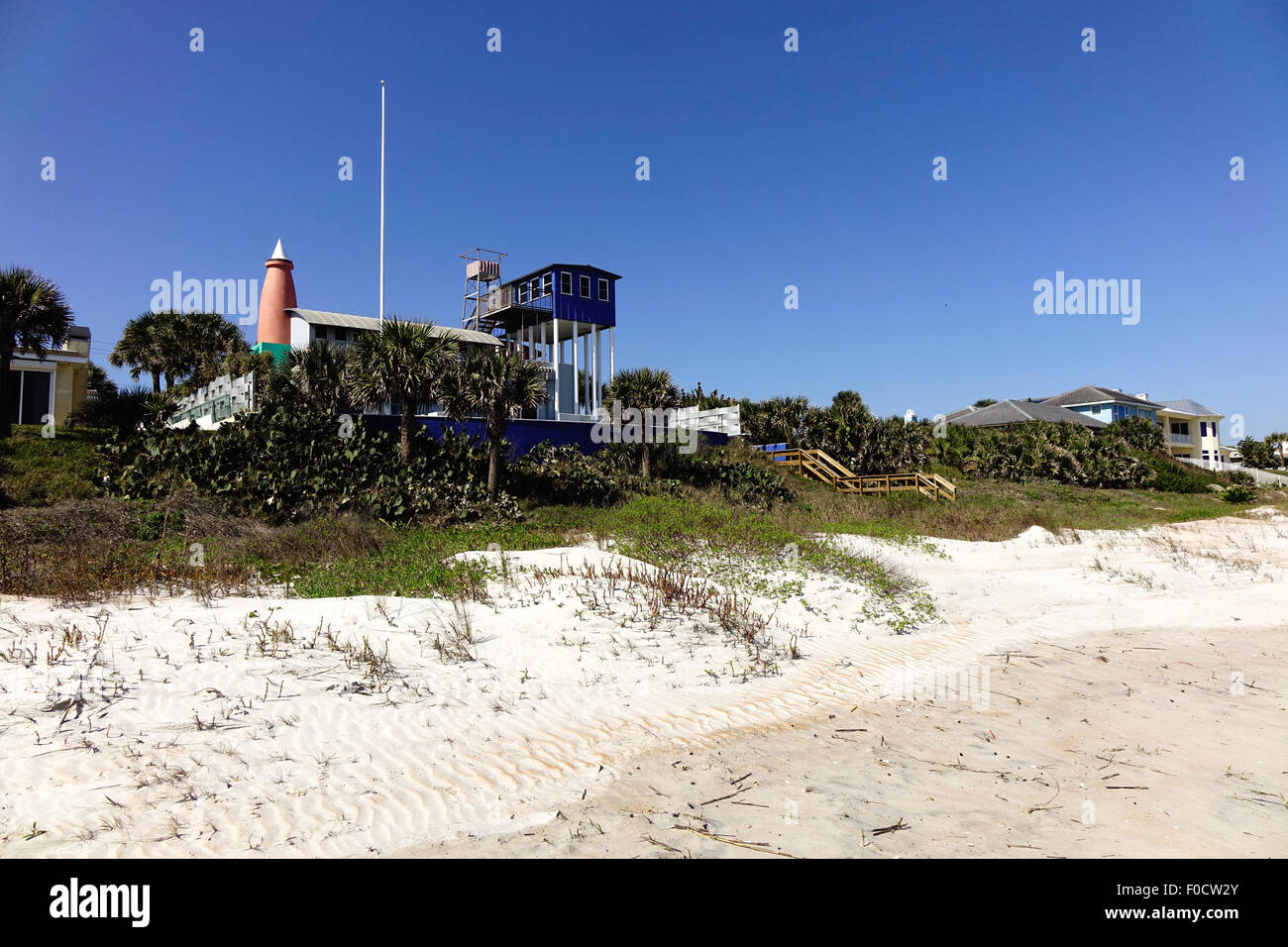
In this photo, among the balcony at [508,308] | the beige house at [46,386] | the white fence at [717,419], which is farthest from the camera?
the white fence at [717,419]

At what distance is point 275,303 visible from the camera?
3703 centimetres

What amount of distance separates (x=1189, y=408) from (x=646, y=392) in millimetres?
72628

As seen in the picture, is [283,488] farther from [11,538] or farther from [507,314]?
[507,314]

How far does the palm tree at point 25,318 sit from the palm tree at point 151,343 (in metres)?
14.2

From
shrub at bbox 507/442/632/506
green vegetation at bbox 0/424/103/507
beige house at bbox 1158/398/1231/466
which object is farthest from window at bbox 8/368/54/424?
beige house at bbox 1158/398/1231/466

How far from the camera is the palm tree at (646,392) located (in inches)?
999

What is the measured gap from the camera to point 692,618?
929cm

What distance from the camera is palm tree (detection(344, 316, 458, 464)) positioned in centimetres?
1970

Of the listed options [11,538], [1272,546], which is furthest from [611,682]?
[1272,546]

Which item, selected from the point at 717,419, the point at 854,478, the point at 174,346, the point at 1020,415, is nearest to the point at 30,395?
the point at 174,346

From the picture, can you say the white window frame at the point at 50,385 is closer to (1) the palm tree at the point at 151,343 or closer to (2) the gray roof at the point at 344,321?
(1) the palm tree at the point at 151,343

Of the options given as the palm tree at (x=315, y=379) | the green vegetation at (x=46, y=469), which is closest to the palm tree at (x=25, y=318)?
the green vegetation at (x=46, y=469)

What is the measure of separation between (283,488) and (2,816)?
15.5m

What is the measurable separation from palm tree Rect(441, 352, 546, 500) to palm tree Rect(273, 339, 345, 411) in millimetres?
4104
